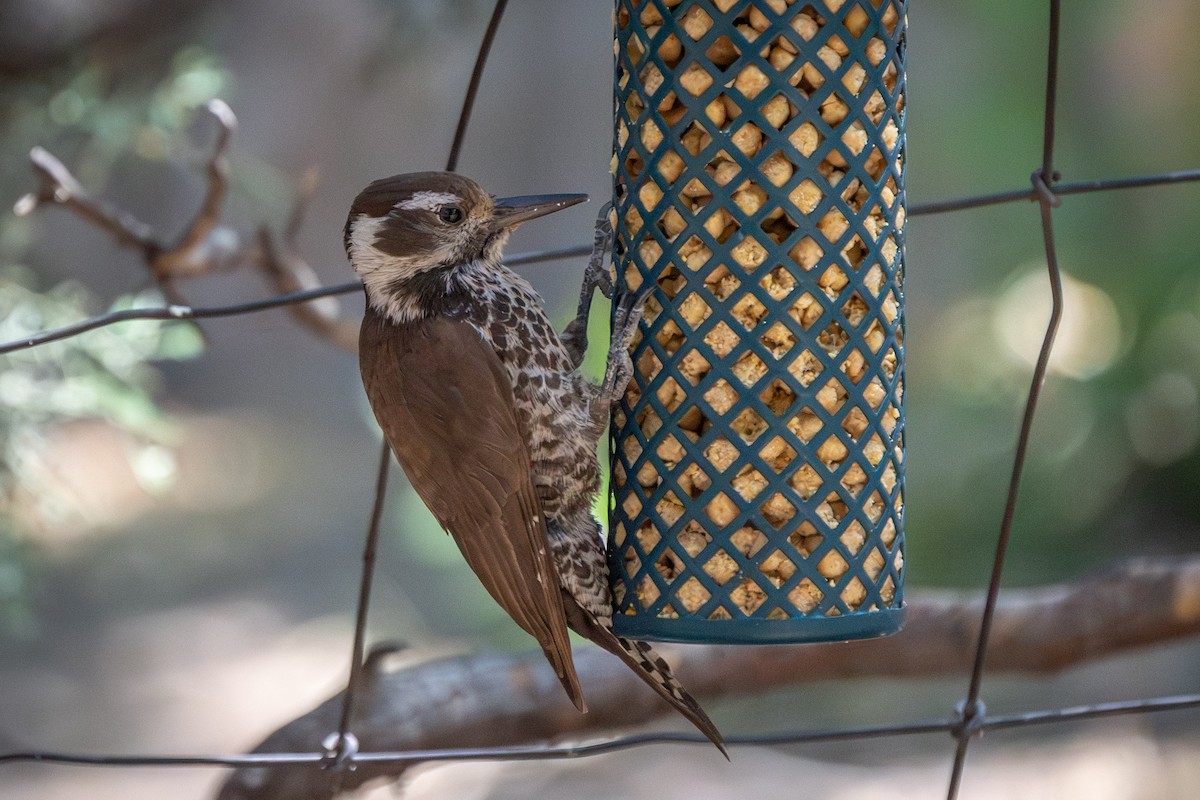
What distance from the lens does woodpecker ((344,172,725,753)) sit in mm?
2246

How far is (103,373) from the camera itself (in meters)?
3.65

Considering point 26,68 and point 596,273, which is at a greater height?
point 26,68

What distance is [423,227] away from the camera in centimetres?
241

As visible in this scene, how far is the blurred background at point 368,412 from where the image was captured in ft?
12.9

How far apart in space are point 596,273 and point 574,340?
0.59ft

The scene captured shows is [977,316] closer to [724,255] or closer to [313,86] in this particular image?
[724,255]

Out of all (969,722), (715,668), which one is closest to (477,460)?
(969,722)

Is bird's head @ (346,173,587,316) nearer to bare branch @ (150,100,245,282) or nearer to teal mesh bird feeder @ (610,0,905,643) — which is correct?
teal mesh bird feeder @ (610,0,905,643)

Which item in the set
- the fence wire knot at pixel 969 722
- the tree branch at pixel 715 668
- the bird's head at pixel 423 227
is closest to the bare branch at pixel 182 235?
the bird's head at pixel 423 227

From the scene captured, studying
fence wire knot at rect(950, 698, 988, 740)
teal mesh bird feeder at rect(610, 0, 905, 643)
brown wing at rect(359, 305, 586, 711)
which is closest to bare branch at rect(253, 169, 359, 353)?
brown wing at rect(359, 305, 586, 711)

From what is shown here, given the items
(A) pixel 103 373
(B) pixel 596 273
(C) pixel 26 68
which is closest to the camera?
(B) pixel 596 273

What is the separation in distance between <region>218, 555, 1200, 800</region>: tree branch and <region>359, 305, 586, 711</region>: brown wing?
0.88m

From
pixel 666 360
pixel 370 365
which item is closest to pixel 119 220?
pixel 370 365

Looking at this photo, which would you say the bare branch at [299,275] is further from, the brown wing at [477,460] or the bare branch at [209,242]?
the brown wing at [477,460]
